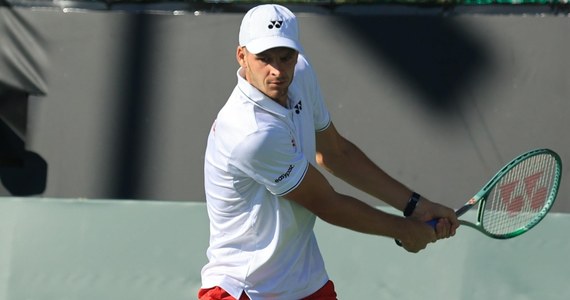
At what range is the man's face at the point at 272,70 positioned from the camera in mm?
3611

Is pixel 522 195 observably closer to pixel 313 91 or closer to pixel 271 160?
pixel 313 91

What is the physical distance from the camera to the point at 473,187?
6.00 metres

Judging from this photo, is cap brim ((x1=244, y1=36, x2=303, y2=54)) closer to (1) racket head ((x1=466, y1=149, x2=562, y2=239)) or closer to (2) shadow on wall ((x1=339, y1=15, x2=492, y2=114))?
(1) racket head ((x1=466, y1=149, x2=562, y2=239))

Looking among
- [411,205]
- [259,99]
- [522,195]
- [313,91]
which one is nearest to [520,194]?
[522,195]

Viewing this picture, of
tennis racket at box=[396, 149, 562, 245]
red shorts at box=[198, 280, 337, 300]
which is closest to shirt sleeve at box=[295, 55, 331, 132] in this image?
red shorts at box=[198, 280, 337, 300]

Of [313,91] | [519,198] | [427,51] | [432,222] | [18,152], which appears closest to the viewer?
[432,222]

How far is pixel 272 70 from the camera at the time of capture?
3625 millimetres

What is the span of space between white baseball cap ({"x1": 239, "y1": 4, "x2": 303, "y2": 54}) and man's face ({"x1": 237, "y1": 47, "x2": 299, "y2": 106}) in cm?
3

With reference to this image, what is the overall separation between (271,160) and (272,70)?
0.96ft

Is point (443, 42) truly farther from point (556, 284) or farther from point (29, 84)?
point (29, 84)

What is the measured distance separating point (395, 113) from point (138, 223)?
150cm

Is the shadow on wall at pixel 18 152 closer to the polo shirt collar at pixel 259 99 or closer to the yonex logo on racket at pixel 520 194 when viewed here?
the yonex logo on racket at pixel 520 194

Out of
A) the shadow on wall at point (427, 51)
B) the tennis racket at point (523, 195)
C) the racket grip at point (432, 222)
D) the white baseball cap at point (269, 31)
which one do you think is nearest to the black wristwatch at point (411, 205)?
the racket grip at point (432, 222)

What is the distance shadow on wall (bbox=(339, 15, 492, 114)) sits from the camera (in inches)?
237
